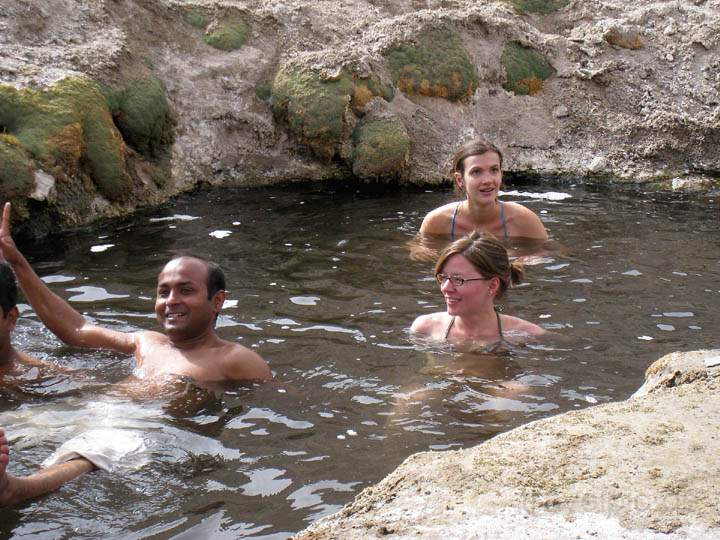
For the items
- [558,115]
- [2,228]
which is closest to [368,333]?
[2,228]

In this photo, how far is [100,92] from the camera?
1062cm

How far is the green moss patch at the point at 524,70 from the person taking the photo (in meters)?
14.0

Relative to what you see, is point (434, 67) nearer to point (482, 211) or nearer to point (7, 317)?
point (482, 211)

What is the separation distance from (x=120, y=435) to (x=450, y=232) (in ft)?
17.3

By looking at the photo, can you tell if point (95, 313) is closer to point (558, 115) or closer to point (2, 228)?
point (2, 228)

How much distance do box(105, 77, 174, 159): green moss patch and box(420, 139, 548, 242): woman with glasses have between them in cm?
382

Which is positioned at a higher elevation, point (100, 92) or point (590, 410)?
point (100, 92)

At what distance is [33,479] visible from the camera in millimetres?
4379

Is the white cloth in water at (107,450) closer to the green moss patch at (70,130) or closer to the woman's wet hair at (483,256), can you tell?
the woman's wet hair at (483,256)

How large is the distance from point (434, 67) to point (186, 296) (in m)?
8.33

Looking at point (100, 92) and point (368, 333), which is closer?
point (368, 333)

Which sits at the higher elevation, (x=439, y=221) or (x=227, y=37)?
(x=227, y=37)

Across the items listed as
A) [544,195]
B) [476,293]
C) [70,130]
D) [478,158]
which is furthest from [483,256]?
[544,195]

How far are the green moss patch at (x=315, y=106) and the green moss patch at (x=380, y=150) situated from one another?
328 mm
